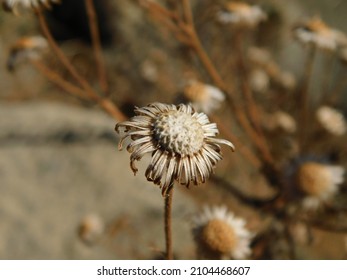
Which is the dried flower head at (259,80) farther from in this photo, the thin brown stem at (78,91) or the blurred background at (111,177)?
the thin brown stem at (78,91)

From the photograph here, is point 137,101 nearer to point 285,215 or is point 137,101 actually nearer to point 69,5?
point 69,5

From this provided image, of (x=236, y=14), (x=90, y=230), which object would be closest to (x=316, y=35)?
(x=236, y=14)

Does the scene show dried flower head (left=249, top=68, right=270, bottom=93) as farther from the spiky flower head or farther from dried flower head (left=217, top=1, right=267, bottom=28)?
the spiky flower head

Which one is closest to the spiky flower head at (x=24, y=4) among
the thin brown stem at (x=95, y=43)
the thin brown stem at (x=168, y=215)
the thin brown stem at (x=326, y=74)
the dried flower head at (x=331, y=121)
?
the thin brown stem at (x=95, y=43)

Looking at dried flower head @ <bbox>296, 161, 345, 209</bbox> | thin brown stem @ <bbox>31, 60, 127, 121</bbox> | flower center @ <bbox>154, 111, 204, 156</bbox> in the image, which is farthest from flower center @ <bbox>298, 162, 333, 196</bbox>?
flower center @ <bbox>154, 111, 204, 156</bbox>
